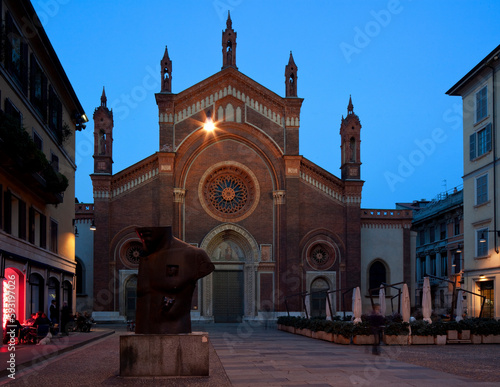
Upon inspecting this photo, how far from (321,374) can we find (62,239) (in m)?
21.6

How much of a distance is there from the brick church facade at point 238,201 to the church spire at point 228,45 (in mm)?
1295

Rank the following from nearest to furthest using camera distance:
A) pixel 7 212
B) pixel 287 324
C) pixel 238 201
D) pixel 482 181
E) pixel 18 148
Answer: pixel 18 148
pixel 7 212
pixel 287 324
pixel 482 181
pixel 238 201

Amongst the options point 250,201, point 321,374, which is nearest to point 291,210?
point 250,201

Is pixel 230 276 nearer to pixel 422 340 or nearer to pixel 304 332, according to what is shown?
pixel 304 332

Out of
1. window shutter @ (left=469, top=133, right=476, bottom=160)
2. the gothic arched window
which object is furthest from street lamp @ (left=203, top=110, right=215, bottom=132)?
window shutter @ (left=469, top=133, right=476, bottom=160)

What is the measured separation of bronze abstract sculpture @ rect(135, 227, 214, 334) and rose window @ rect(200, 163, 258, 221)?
30488mm

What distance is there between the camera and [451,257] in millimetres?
51438

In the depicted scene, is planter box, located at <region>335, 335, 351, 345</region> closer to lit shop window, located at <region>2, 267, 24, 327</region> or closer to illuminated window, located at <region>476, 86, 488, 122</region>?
lit shop window, located at <region>2, 267, 24, 327</region>

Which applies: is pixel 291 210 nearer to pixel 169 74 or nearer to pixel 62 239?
pixel 169 74

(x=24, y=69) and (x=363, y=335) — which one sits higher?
(x=24, y=69)

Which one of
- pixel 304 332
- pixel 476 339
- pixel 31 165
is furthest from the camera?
pixel 304 332

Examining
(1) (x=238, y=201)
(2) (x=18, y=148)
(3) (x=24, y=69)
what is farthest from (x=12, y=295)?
(1) (x=238, y=201)

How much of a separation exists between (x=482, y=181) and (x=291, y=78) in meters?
16.9

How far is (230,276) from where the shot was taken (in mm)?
44844
